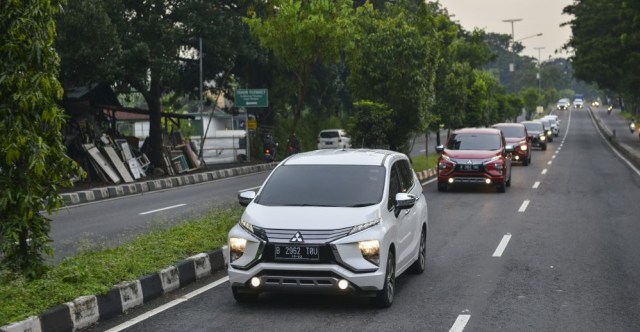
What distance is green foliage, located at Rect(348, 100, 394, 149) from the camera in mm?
28891

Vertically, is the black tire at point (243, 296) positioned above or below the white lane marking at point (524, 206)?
above

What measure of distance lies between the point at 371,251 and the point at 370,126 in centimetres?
2080

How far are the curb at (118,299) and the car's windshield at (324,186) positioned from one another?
152cm

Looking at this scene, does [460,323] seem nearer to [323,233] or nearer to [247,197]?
[323,233]

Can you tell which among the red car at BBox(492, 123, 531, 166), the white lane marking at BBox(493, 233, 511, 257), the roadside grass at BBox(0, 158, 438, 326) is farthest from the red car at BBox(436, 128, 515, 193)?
the roadside grass at BBox(0, 158, 438, 326)

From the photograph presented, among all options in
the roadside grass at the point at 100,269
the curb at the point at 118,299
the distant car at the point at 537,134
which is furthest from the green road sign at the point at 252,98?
the curb at the point at 118,299

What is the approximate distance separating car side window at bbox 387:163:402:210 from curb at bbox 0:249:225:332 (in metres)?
2.71

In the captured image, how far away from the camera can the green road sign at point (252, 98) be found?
40281 mm

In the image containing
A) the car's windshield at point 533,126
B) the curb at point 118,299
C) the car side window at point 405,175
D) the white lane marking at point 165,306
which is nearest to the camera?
the curb at point 118,299

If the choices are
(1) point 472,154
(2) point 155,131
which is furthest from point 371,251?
(2) point 155,131

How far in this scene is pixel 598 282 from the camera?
10.3 meters

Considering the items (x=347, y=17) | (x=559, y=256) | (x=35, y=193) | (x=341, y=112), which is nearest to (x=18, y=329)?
(x=35, y=193)

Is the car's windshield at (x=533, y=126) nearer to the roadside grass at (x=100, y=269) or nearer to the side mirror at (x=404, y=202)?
the roadside grass at (x=100, y=269)

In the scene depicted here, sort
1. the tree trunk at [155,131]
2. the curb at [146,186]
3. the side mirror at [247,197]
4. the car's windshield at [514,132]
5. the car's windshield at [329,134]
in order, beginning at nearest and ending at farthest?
the side mirror at [247,197] → the curb at [146,186] → the car's windshield at [514,132] → the tree trunk at [155,131] → the car's windshield at [329,134]
